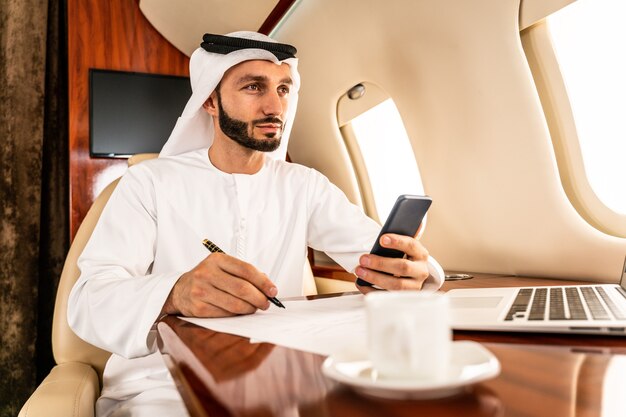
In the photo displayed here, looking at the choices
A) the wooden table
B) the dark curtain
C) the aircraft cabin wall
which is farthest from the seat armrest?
the dark curtain

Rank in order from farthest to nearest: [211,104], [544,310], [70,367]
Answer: [211,104] < [70,367] < [544,310]

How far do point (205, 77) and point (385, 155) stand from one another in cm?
143

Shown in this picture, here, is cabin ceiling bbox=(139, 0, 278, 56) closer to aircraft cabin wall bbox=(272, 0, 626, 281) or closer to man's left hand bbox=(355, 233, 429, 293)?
aircraft cabin wall bbox=(272, 0, 626, 281)

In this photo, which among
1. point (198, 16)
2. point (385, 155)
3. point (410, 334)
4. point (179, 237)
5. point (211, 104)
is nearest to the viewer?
point (410, 334)

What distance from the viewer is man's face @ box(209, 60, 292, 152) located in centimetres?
177

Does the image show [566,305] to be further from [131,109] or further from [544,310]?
[131,109]

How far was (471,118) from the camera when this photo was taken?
197 centimetres

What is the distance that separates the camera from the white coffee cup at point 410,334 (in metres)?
0.42

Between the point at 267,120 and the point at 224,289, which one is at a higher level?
the point at 267,120

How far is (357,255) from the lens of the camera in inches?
66.6

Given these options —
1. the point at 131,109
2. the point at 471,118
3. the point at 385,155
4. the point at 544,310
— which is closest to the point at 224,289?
the point at 544,310

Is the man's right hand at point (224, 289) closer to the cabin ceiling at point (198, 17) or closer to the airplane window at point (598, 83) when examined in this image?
the airplane window at point (598, 83)

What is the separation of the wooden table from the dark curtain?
2.67 metres

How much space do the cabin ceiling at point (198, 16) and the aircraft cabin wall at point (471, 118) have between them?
18 centimetres
